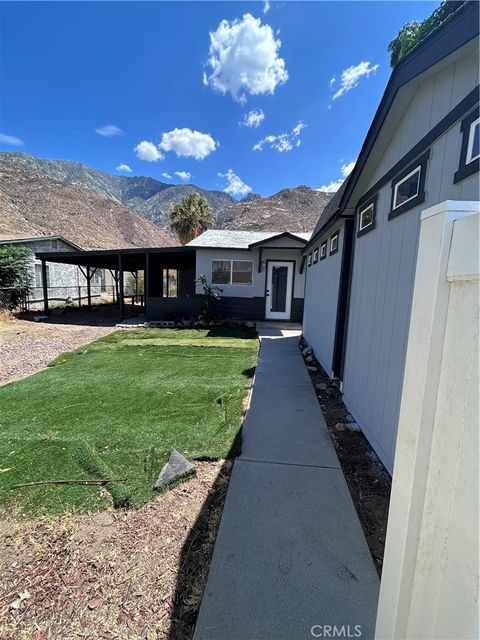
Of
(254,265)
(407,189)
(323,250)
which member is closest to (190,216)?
(254,265)

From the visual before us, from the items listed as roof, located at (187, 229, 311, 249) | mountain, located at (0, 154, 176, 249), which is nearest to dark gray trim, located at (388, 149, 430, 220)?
roof, located at (187, 229, 311, 249)

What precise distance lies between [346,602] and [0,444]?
341 cm

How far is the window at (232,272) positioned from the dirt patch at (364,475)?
7.80 meters

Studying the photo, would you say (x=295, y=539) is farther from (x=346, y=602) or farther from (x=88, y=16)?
(x=88, y=16)

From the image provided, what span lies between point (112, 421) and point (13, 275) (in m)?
12.9

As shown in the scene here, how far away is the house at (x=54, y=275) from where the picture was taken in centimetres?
1473

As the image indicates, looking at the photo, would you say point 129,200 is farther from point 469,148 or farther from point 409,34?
point 469,148

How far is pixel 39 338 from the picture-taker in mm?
8617

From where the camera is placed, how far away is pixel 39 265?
15453 millimetres

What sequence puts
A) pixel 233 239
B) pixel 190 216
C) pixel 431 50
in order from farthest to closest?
1. pixel 190 216
2. pixel 233 239
3. pixel 431 50

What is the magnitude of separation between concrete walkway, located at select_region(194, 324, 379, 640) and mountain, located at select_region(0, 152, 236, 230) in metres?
83.4

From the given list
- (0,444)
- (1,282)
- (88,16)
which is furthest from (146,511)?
(1,282)

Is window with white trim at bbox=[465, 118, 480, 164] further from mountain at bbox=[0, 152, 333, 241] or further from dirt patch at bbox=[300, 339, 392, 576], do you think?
mountain at bbox=[0, 152, 333, 241]

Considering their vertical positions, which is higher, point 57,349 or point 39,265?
point 39,265
